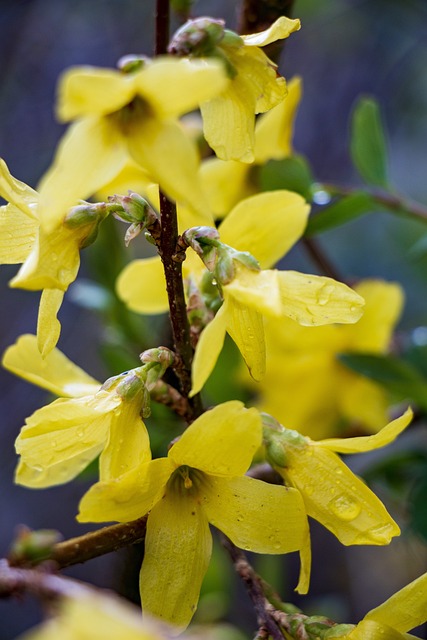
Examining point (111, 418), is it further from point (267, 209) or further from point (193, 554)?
point (267, 209)

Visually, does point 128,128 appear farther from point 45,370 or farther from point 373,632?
point 373,632

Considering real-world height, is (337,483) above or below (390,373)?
above

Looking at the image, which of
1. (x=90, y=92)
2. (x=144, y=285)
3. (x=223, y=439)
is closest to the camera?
(x=90, y=92)

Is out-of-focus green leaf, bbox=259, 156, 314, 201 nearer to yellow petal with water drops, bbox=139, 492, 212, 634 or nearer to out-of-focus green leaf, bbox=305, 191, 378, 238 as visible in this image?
out-of-focus green leaf, bbox=305, 191, 378, 238

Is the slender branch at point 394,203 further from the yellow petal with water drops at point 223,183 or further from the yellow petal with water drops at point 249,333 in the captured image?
the yellow petal with water drops at point 249,333

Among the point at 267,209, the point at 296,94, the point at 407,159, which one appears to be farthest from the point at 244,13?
the point at 407,159

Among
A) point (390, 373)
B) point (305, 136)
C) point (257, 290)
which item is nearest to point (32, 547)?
point (257, 290)
